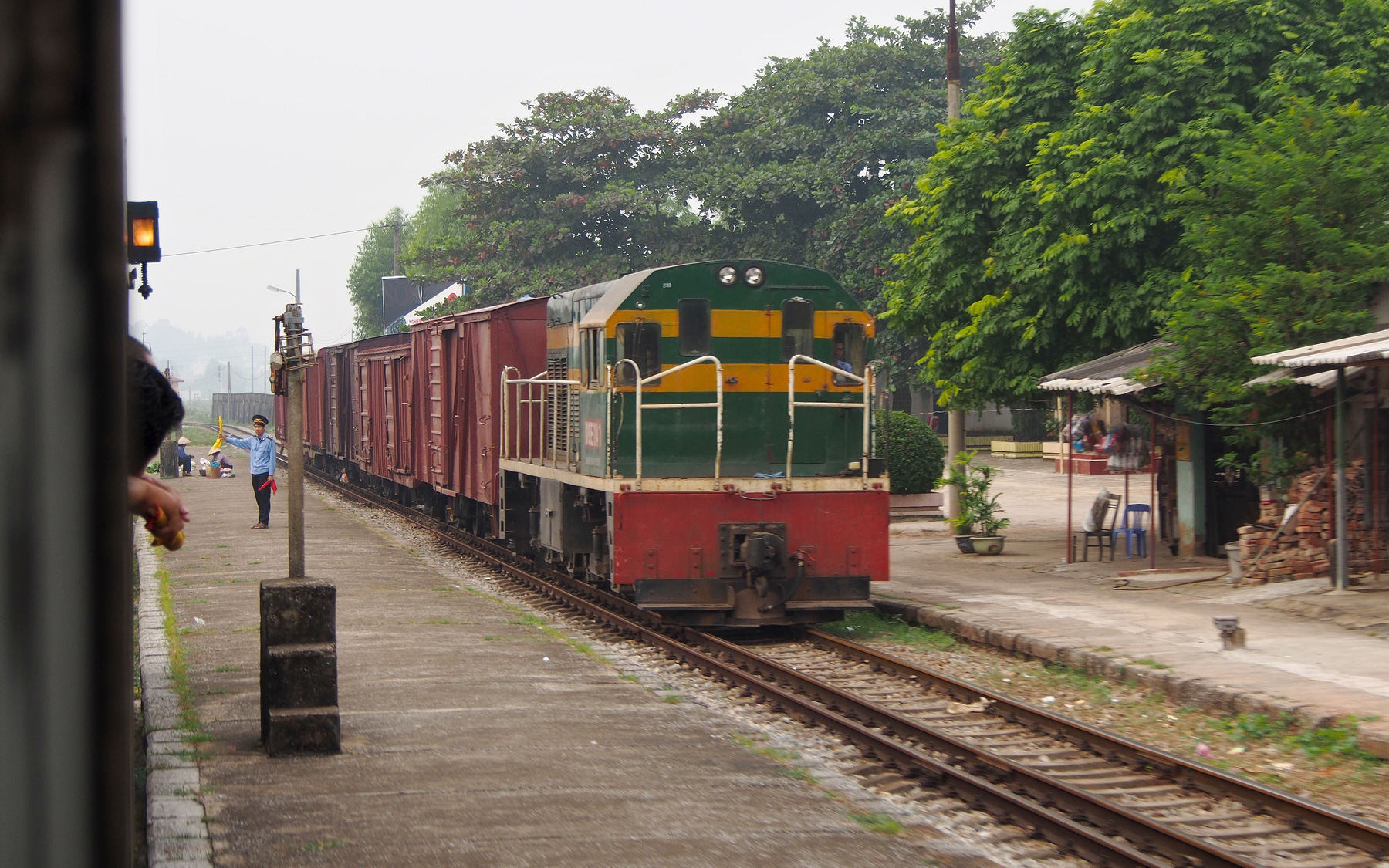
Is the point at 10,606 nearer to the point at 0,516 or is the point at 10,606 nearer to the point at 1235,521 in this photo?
the point at 0,516

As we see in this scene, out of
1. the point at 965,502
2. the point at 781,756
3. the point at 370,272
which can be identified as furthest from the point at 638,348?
the point at 370,272

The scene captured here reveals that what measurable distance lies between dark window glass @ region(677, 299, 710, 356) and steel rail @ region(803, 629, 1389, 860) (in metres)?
3.23

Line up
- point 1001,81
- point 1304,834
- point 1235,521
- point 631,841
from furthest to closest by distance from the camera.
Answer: point 1001,81, point 1235,521, point 1304,834, point 631,841

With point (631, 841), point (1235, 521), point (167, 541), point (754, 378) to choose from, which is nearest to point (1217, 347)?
point (1235, 521)

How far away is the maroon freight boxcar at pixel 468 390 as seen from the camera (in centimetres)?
1705

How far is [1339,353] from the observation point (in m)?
11.0

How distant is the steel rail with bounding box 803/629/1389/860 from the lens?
6070 mm

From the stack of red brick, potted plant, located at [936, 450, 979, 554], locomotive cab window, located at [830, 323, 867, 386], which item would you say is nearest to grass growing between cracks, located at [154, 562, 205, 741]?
locomotive cab window, located at [830, 323, 867, 386]

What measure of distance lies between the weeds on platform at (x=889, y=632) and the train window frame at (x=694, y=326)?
116 inches

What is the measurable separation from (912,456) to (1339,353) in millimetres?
12632

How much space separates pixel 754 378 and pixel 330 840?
23.8ft

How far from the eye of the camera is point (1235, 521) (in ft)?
52.8

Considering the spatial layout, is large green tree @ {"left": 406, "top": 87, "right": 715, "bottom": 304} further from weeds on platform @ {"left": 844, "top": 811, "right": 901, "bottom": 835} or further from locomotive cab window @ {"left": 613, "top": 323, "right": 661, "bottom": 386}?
weeds on platform @ {"left": 844, "top": 811, "right": 901, "bottom": 835}

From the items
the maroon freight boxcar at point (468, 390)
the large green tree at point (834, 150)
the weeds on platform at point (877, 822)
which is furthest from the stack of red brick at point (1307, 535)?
the large green tree at point (834, 150)
